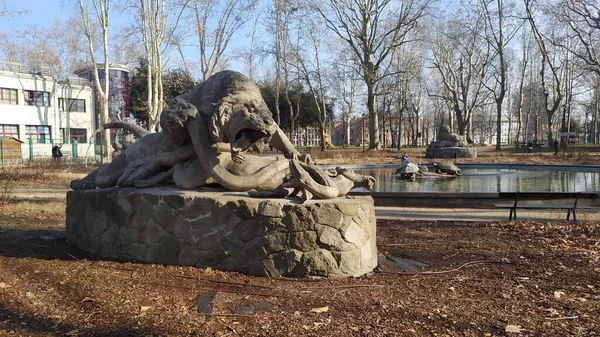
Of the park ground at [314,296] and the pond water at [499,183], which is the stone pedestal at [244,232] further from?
the pond water at [499,183]

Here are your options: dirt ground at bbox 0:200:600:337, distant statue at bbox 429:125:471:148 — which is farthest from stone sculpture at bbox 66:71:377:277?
distant statue at bbox 429:125:471:148

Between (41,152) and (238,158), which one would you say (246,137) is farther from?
(41,152)

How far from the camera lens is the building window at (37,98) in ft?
143

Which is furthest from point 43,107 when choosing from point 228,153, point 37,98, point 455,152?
point 228,153

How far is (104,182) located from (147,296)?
2413 millimetres

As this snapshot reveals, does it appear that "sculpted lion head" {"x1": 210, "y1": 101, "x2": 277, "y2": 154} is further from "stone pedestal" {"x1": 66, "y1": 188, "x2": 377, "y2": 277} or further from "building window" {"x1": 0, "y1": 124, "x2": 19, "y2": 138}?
"building window" {"x1": 0, "y1": 124, "x2": 19, "y2": 138}

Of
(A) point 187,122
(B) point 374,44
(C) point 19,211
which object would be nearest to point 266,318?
(A) point 187,122

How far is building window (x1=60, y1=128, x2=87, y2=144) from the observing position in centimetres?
4641

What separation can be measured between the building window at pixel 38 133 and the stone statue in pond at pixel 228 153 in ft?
145

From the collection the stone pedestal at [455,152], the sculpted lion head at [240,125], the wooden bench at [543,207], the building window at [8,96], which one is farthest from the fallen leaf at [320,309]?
the building window at [8,96]

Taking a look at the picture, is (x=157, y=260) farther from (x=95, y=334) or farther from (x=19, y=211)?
(x=19, y=211)

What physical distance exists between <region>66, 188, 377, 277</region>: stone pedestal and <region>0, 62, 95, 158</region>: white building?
37.5 meters

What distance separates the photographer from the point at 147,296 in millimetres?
3988

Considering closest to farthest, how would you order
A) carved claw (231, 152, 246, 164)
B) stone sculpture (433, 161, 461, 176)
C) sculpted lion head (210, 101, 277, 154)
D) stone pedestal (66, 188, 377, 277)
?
1. stone pedestal (66, 188, 377, 277)
2. sculpted lion head (210, 101, 277, 154)
3. carved claw (231, 152, 246, 164)
4. stone sculpture (433, 161, 461, 176)
